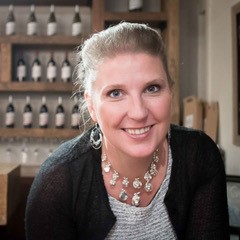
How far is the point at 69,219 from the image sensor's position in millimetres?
983

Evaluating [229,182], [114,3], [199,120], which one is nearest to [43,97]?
[114,3]

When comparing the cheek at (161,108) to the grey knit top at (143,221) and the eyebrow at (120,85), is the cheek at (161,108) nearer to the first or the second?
the eyebrow at (120,85)

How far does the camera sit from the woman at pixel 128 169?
0.86 metres

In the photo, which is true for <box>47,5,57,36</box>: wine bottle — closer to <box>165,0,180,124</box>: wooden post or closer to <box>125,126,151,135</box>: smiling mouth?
<box>165,0,180,124</box>: wooden post

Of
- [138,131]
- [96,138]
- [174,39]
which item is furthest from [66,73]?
[138,131]

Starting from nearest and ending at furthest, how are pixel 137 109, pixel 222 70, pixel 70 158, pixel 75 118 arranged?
1. pixel 137 109
2. pixel 70 158
3. pixel 222 70
4. pixel 75 118

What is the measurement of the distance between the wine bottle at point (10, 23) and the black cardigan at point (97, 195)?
6.08ft

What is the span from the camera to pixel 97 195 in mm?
991

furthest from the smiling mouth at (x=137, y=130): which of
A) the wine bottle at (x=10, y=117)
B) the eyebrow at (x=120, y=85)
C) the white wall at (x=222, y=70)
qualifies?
the wine bottle at (x=10, y=117)

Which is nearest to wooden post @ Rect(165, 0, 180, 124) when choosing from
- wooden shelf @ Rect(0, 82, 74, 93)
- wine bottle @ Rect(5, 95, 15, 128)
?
wooden shelf @ Rect(0, 82, 74, 93)

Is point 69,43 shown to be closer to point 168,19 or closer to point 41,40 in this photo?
point 41,40

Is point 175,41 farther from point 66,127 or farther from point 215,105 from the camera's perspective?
point 66,127

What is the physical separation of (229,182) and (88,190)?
3.38 feet

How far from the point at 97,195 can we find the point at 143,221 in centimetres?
15
